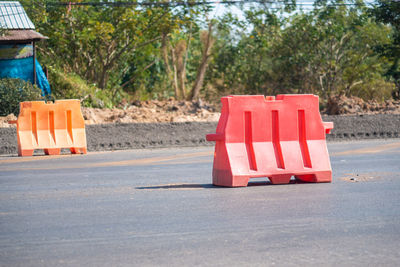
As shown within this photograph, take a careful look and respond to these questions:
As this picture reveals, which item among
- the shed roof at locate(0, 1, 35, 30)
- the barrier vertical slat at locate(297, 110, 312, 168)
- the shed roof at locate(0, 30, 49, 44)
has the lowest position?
the barrier vertical slat at locate(297, 110, 312, 168)

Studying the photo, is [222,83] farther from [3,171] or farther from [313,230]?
[313,230]

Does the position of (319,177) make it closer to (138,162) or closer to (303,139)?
(303,139)

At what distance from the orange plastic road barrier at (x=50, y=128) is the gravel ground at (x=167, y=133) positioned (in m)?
1.54

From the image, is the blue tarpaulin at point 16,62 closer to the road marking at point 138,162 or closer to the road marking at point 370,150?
the road marking at point 138,162

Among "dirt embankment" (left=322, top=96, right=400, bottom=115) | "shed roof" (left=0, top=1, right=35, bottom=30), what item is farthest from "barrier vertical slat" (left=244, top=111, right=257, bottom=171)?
"shed roof" (left=0, top=1, right=35, bottom=30)

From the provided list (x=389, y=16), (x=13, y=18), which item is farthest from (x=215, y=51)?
(x=13, y=18)

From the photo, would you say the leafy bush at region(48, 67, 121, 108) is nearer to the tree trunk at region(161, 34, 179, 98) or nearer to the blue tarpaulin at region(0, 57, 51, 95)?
the blue tarpaulin at region(0, 57, 51, 95)

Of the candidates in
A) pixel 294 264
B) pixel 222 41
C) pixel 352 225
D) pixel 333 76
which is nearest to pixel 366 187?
pixel 352 225

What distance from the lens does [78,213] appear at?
687cm

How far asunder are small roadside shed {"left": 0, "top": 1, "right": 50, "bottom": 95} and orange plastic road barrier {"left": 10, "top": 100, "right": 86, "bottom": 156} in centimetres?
826

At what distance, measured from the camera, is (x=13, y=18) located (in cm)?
2472

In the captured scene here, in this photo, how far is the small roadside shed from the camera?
77.4ft

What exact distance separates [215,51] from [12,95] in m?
20.0

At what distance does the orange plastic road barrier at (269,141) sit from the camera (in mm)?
8680
